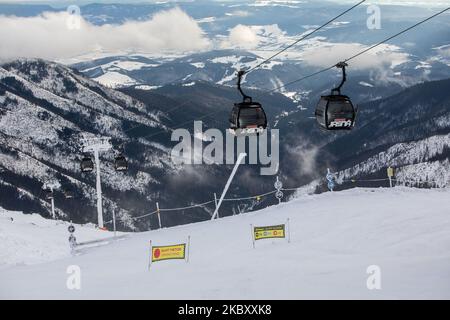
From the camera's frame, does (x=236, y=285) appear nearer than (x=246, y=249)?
Yes

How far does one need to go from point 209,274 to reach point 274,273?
2582mm

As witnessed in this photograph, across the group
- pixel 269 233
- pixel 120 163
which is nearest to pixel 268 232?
pixel 269 233

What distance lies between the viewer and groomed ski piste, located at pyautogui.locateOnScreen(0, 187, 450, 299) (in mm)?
17250

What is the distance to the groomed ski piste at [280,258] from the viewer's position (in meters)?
17.2

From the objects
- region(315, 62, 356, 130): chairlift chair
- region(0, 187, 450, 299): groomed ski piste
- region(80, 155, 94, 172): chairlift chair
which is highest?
region(80, 155, 94, 172): chairlift chair

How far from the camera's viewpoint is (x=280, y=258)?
22.5 meters

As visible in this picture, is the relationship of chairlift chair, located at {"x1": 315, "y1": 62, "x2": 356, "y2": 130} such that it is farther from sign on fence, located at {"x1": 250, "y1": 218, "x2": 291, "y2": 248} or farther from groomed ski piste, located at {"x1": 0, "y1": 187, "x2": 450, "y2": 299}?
sign on fence, located at {"x1": 250, "y1": 218, "x2": 291, "y2": 248}

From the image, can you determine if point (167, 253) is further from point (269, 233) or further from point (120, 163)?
point (120, 163)

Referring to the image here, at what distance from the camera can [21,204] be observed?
197250mm

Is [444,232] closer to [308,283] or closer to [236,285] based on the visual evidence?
[308,283]

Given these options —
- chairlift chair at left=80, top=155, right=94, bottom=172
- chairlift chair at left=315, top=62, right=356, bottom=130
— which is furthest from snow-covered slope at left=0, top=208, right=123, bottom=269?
chairlift chair at left=315, top=62, right=356, bottom=130

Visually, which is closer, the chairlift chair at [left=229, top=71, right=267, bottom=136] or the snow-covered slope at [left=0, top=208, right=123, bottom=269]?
the chairlift chair at [left=229, top=71, right=267, bottom=136]
